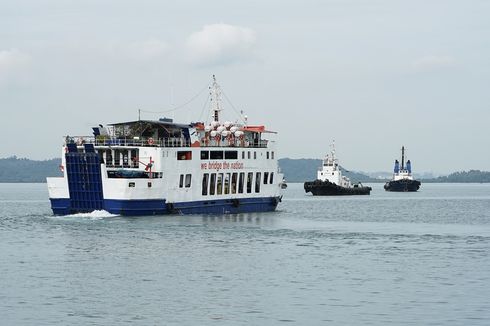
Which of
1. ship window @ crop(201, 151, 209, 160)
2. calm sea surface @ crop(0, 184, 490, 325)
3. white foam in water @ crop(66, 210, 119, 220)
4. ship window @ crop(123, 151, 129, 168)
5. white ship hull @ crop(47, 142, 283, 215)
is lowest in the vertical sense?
calm sea surface @ crop(0, 184, 490, 325)

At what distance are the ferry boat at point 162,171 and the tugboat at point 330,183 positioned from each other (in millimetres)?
81828

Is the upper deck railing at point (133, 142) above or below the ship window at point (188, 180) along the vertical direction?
above

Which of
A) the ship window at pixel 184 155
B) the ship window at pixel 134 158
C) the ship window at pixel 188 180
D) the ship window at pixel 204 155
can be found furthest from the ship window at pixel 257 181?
the ship window at pixel 134 158

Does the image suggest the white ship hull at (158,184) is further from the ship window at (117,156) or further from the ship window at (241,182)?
the ship window at (117,156)

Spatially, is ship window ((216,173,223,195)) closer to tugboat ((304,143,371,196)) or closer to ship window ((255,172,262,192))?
ship window ((255,172,262,192))

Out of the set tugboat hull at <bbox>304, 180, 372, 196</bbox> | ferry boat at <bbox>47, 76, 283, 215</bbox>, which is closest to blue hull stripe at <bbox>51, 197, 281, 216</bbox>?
ferry boat at <bbox>47, 76, 283, 215</bbox>

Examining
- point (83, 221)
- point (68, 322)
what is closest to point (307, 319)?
point (68, 322)

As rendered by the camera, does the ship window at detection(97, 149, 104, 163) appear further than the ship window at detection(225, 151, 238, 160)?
No

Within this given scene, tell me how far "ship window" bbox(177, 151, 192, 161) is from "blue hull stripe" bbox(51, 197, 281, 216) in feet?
11.2

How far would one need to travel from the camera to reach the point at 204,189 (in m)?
70.4

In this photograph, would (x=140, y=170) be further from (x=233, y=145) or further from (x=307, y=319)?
(x=307, y=319)

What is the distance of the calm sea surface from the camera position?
29.0 metres

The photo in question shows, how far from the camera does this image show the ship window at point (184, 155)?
222 ft

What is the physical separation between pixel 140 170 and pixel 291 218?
15.5 meters
